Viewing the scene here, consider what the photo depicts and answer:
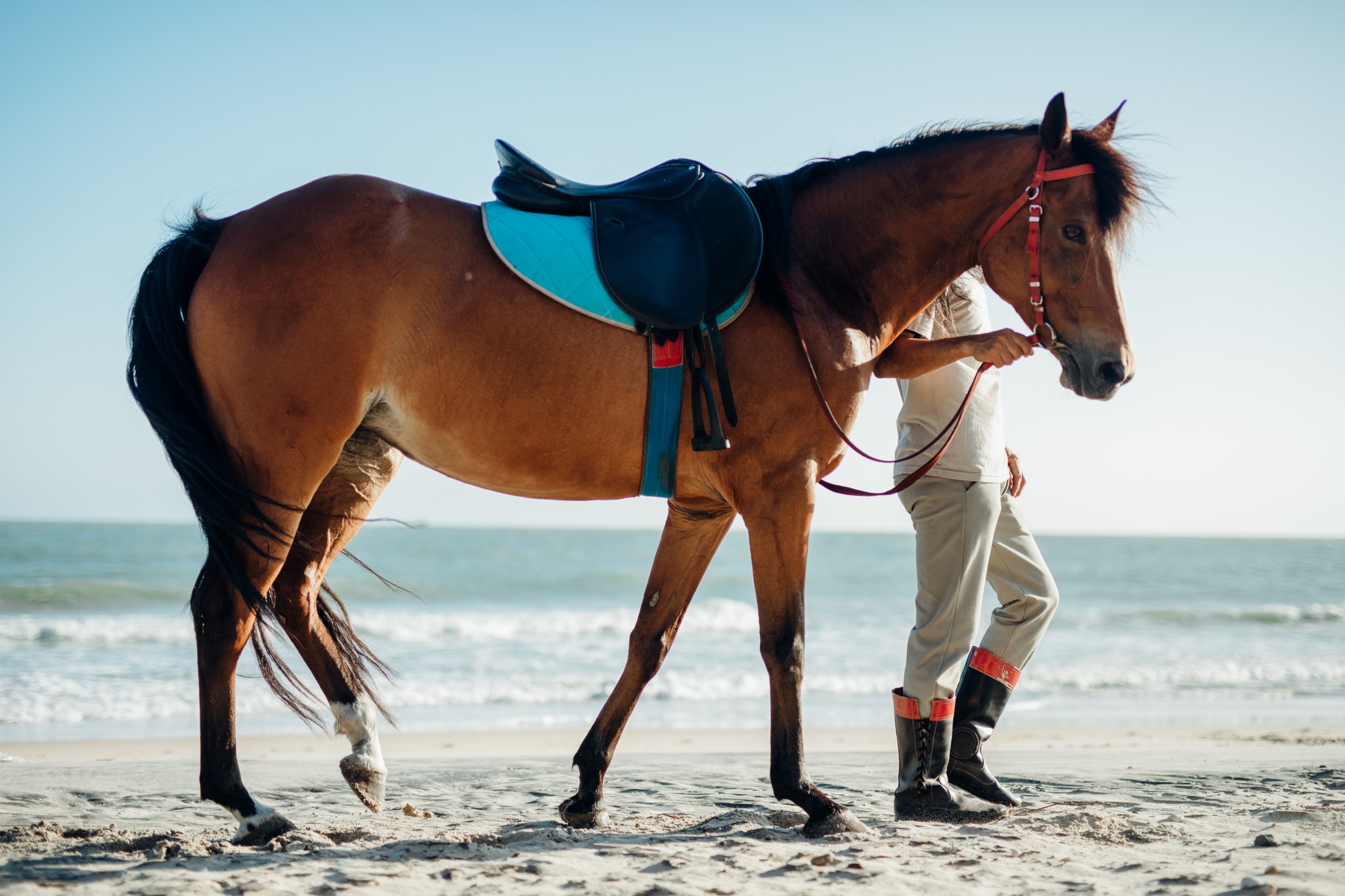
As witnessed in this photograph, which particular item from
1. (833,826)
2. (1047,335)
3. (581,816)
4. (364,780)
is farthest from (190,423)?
(1047,335)

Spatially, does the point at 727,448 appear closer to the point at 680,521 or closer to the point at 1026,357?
the point at 680,521

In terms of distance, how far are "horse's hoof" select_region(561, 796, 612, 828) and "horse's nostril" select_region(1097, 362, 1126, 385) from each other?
1.98 m

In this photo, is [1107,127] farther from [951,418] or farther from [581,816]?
[581,816]

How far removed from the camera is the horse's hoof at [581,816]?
2.97 metres

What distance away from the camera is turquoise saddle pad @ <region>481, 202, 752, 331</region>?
2.55 m

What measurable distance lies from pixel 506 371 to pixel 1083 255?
167 centimetres

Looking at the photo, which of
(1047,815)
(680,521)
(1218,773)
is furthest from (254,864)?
(1218,773)

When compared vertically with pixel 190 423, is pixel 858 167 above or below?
above

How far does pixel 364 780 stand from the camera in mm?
2848

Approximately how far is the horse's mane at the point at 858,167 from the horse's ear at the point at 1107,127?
0.07 feet

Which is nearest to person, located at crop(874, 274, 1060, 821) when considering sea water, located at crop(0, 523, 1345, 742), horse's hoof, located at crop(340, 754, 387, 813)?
horse's hoof, located at crop(340, 754, 387, 813)

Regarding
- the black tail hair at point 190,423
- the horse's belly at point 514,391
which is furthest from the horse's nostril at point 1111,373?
the black tail hair at point 190,423

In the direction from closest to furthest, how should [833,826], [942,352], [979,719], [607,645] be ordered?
[833,826]
[942,352]
[979,719]
[607,645]

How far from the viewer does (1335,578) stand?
915 inches
